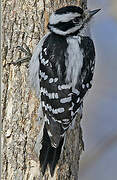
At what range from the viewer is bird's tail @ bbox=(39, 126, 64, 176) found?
3830 mm

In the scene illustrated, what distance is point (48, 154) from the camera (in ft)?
12.7

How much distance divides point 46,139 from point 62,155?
156mm

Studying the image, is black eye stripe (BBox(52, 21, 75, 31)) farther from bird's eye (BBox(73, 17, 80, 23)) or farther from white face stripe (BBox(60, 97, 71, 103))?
white face stripe (BBox(60, 97, 71, 103))

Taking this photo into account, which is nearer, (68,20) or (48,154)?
(48,154)

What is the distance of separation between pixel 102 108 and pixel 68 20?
8.77 feet

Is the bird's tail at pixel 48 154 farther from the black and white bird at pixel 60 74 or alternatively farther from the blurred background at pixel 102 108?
the blurred background at pixel 102 108

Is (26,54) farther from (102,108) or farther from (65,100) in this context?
(102,108)

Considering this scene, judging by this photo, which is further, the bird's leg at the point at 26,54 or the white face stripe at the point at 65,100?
the bird's leg at the point at 26,54

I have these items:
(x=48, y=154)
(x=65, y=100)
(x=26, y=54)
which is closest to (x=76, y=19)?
(x=26, y=54)

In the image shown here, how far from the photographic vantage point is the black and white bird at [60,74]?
3.76m

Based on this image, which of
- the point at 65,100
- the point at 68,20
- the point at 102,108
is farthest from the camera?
the point at 102,108

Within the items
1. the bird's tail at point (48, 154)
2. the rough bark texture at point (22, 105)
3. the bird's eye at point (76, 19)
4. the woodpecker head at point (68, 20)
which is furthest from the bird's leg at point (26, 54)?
the bird's tail at point (48, 154)

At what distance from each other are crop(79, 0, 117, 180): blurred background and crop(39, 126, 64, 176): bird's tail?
100 inches

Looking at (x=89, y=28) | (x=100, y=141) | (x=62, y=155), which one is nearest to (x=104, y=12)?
(x=100, y=141)
